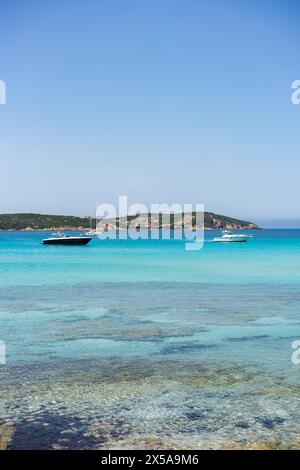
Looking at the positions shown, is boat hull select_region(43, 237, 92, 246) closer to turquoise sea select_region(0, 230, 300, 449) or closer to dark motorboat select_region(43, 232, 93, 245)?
dark motorboat select_region(43, 232, 93, 245)

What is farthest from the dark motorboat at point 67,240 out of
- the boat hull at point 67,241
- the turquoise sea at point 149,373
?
the turquoise sea at point 149,373

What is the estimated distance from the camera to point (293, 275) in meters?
31.5

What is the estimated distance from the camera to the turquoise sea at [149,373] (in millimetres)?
6434

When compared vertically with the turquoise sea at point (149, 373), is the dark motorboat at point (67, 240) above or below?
above

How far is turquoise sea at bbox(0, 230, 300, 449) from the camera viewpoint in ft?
21.1

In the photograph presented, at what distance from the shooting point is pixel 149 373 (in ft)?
30.1

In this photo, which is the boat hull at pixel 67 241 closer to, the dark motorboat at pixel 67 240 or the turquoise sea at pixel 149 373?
the dark motorboat at pixel 67 240

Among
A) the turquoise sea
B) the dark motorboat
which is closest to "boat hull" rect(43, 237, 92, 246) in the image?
the dark motorboat

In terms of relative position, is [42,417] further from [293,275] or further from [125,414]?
[293,275]

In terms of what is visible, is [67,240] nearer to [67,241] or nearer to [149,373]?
[67,241]

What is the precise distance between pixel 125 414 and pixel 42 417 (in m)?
1.16

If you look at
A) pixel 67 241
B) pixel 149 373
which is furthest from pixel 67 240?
pixel 149 373

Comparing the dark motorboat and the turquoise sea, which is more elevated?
the dark motorboat
